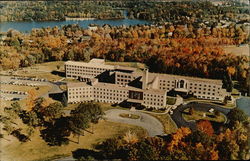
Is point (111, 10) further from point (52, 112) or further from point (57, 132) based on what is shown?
point (57, 132)

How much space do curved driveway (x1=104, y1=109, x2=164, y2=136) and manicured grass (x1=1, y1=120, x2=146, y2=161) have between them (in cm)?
80

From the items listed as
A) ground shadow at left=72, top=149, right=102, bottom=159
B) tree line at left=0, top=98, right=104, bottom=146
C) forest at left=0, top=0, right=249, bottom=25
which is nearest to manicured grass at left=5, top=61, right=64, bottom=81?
tree line at left=0, top=98, right=104, bottom=146

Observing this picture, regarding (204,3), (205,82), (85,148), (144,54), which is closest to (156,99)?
(205,82)

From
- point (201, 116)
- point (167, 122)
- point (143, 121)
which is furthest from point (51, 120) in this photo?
point (201, 116)

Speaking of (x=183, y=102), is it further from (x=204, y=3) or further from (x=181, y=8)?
(x=181, y=8)

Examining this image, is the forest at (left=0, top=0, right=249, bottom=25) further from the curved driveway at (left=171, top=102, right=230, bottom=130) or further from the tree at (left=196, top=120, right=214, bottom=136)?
the tree at (left=196, top=120, right=214, bottom=136)

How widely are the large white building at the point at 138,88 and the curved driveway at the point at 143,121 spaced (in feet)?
6.80

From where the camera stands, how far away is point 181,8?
72.8 meters

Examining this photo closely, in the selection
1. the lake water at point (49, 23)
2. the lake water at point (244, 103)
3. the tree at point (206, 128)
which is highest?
the lake water at point (49, 23)

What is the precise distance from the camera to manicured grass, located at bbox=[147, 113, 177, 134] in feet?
82.9

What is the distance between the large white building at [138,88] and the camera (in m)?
30.0

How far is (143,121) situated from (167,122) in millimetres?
2212

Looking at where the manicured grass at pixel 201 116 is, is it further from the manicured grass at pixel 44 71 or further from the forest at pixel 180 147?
the manicured grass at pixel 44 71

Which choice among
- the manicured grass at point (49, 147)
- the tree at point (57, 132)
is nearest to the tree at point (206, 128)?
the manicured grass at point (49, 147)
